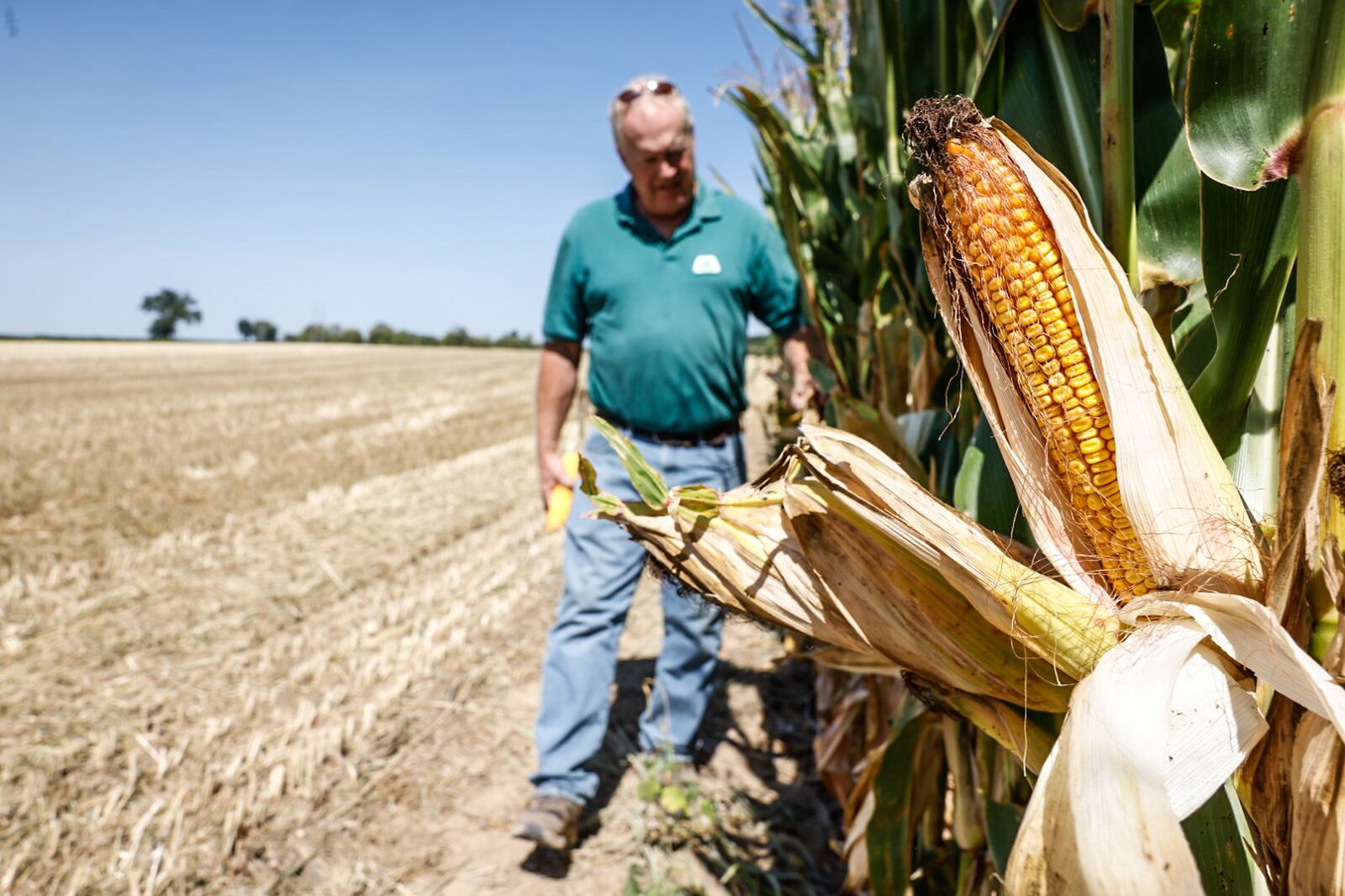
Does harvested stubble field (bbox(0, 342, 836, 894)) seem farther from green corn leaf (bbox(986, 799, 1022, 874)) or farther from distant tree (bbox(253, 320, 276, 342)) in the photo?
distant tree (bbox(253, 320, 276, 342))

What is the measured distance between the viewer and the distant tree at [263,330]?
3219 inches

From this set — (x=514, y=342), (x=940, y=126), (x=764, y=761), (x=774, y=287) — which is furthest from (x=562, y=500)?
(x=514, y=342)

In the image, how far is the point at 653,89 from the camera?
266 cm

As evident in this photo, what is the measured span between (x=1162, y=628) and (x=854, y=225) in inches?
76.4

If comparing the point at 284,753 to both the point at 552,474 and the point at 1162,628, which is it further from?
the point at 1162,628

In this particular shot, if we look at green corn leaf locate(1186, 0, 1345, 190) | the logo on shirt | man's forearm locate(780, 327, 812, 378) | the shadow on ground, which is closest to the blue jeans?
the shadow on ground

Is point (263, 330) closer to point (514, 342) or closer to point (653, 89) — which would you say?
point (514, 342)

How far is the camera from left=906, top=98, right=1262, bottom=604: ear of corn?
0.78 meters

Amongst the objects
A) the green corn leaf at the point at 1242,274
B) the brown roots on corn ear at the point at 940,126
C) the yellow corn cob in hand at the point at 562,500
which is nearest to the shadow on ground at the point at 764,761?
the yellow corn cob in hand at the point at 562,500

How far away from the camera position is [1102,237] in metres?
1.03

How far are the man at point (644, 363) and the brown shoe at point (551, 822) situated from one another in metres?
0.01

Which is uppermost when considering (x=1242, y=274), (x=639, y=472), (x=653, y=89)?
(x=653, y=89)

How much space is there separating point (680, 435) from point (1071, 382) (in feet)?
6.63

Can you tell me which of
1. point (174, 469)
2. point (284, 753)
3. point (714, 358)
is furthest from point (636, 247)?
point (174, 469)
